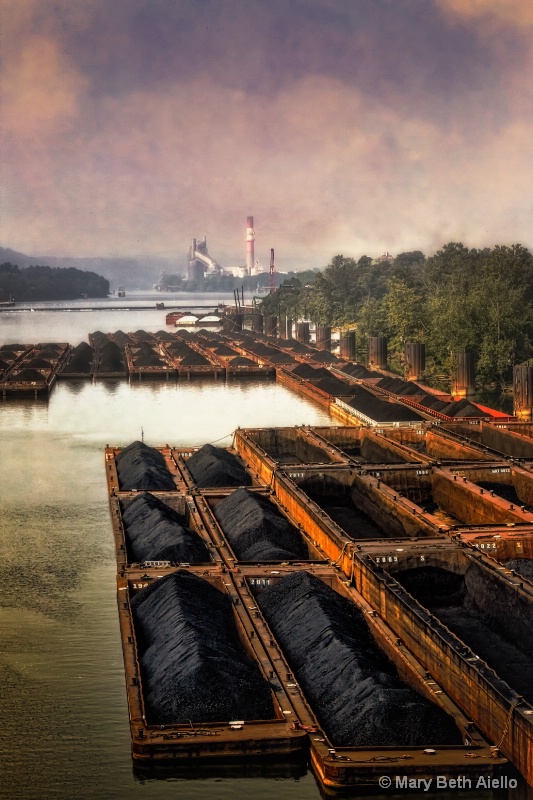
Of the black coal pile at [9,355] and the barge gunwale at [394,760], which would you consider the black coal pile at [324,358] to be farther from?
the barge gunwale at [394,760]

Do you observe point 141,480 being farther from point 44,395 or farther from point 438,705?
point 44,395

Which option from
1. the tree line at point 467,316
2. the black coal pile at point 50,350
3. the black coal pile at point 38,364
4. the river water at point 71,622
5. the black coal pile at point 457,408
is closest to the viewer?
the river water at point 71,622

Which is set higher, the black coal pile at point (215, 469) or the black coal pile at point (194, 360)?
the black coal pile at point (194, 360)

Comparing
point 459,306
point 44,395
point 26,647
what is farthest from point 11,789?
point 459,306

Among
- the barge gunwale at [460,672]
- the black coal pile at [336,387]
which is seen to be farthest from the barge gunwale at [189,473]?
the black coal pile at [336,387]

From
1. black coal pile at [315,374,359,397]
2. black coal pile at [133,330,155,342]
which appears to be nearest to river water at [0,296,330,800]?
black coal pile at [315,374,359,397]

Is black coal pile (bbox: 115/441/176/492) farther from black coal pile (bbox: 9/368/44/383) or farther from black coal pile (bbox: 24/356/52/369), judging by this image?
black coal pile (bbox: 24/356/52/369)
